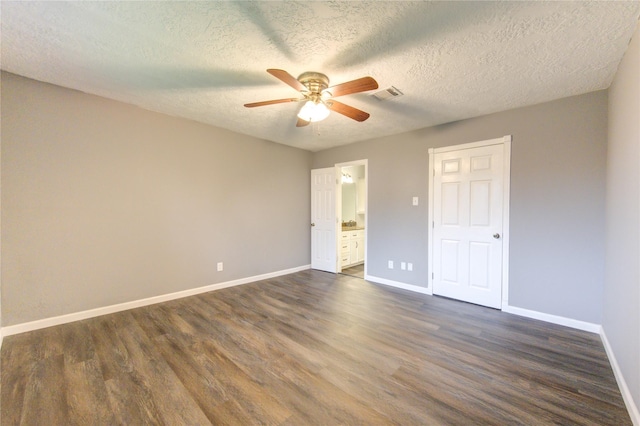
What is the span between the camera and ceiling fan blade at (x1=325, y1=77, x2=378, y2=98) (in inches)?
72.1

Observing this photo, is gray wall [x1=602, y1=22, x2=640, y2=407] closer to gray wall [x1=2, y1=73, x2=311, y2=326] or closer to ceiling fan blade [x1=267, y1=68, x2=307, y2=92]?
ceiling fan blade [x1=267, y1=68, x2=307, y2=92]

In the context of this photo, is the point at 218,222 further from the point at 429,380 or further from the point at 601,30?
the point at 601,30

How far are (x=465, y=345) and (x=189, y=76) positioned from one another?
12.0ft

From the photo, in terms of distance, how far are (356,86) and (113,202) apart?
10.2ft

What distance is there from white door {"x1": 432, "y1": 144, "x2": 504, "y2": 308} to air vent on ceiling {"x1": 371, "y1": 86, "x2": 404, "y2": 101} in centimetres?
143

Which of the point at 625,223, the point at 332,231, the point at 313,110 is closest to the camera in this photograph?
the point at 625,223

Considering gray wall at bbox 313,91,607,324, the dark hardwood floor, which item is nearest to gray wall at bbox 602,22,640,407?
gray wall at bbox 313,91,607,324

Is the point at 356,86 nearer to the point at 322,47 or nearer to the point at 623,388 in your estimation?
the point at 322,47

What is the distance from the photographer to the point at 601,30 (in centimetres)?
170

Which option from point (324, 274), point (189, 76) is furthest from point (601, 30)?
point (324, 274)

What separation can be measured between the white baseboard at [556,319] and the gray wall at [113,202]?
3.74 meters

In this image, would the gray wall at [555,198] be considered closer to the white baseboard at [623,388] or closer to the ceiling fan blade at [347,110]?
the white baseboard at [623,388]

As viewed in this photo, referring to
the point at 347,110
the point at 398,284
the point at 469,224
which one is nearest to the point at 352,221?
the point at 398,284

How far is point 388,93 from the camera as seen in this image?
268 centimetres
